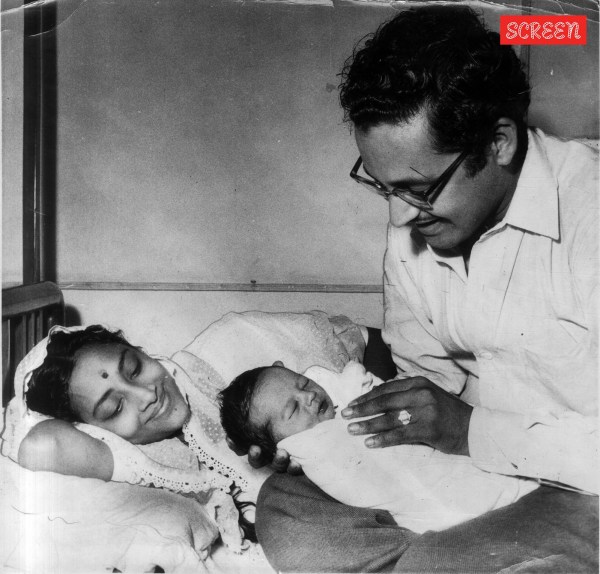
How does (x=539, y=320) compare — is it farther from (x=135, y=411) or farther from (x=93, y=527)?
(x=93, y=527)

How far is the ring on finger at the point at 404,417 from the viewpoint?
902 mm

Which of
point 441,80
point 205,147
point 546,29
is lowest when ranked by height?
point 205,147

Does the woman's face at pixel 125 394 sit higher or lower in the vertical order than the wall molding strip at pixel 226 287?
lower

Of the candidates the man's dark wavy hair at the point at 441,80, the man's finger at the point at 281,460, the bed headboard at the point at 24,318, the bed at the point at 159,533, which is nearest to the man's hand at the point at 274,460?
the man's finger at the point at 281,460

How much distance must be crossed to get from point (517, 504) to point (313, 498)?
36cm

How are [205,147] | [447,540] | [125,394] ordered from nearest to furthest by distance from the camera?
[447,540], [125,394], [205,147]

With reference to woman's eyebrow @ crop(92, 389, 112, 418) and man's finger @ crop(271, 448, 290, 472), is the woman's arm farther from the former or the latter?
man's finger @ crop(271, 448, 290, 472)

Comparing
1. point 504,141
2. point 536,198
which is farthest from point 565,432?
point 504,141

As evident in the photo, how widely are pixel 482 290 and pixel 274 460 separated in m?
0.54

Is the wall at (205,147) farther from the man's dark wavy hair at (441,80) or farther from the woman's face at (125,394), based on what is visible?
the man's dark wavy hair at (441,80)

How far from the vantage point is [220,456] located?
3.22 feet

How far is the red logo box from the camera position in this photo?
0.88 m

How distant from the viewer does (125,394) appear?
0.92 metres

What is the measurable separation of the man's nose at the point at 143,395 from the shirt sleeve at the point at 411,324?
54 cm
